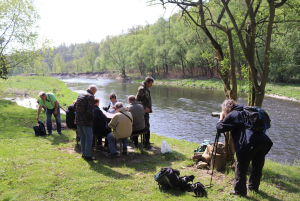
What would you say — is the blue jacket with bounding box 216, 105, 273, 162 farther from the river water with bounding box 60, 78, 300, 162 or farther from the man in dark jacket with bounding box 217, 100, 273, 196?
the river water with bounding box 60, 78, 300, 162

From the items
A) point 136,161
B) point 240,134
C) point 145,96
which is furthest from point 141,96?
point 240,134

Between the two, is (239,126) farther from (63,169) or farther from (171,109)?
(171,109)

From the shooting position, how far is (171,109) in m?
22.6

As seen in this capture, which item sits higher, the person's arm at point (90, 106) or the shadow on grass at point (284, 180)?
the person's arm at point (90, 106)

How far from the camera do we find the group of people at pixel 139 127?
14.9ft

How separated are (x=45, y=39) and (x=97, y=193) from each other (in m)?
17.5

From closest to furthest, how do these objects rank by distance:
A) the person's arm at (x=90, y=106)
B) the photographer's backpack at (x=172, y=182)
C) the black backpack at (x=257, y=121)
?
1. the black backpack at (x=257, y=121)
2. the photographer's backpack at (x=172, y=182)
3. the person's arm at (x=90, y=106)

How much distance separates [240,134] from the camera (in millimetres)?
4645

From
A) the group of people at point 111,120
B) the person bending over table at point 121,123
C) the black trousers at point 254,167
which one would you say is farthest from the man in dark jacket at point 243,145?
the group of people at point 111,120

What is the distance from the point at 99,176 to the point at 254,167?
380 cm

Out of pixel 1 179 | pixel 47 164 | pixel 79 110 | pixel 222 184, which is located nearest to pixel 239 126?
pixel 222 184

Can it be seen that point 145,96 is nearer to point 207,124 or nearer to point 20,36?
point 207,124

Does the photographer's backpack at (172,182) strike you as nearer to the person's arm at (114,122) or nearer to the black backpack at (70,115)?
the person's arm at (114,122)

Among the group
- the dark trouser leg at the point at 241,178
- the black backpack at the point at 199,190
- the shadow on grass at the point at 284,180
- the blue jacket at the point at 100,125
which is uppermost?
the blue jacket at the point at 100,125
